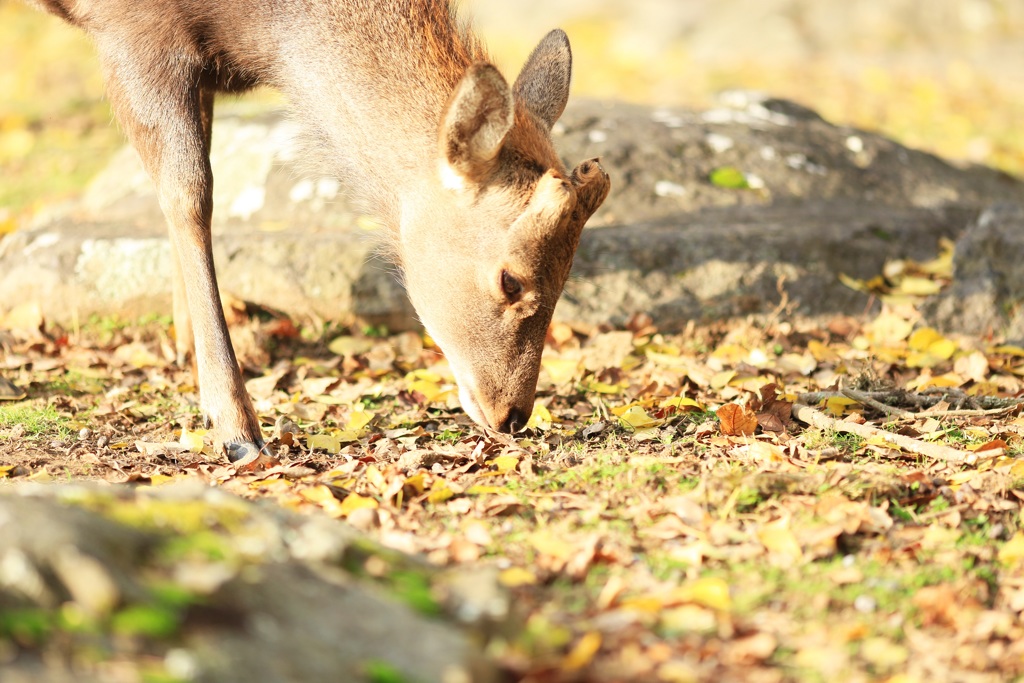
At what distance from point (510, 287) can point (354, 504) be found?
4.20 feet

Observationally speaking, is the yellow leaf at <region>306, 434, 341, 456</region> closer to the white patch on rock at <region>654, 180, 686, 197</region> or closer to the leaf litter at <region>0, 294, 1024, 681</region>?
the leaf litter at <region>0, 294, 1024, 681</region>

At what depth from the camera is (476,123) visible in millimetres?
4371

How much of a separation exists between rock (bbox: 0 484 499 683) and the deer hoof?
171 centimetres

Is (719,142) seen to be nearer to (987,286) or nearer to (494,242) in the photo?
(987,286)

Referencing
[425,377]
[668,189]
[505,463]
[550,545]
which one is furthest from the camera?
[668,189]

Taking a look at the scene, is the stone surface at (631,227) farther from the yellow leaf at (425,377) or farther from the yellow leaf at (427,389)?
the yellow leaf at (427,389)

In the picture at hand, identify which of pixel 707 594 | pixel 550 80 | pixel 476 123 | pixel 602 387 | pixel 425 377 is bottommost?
pixel 425 377

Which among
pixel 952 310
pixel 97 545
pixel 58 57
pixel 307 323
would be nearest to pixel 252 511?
pixel 97 545

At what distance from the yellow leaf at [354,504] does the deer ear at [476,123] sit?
5.05ft

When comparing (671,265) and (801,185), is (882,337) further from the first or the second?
(801,185)

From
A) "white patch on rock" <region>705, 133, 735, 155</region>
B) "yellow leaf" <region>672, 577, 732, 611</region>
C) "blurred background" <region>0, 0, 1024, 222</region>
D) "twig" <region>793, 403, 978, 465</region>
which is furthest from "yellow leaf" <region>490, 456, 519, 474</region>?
"blurred background" <region>0, 0, 1024, 222</region>

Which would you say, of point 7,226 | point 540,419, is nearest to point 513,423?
point 540,419

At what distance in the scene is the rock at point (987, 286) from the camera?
646 centimetres

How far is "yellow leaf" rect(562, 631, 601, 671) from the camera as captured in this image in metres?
2.44
